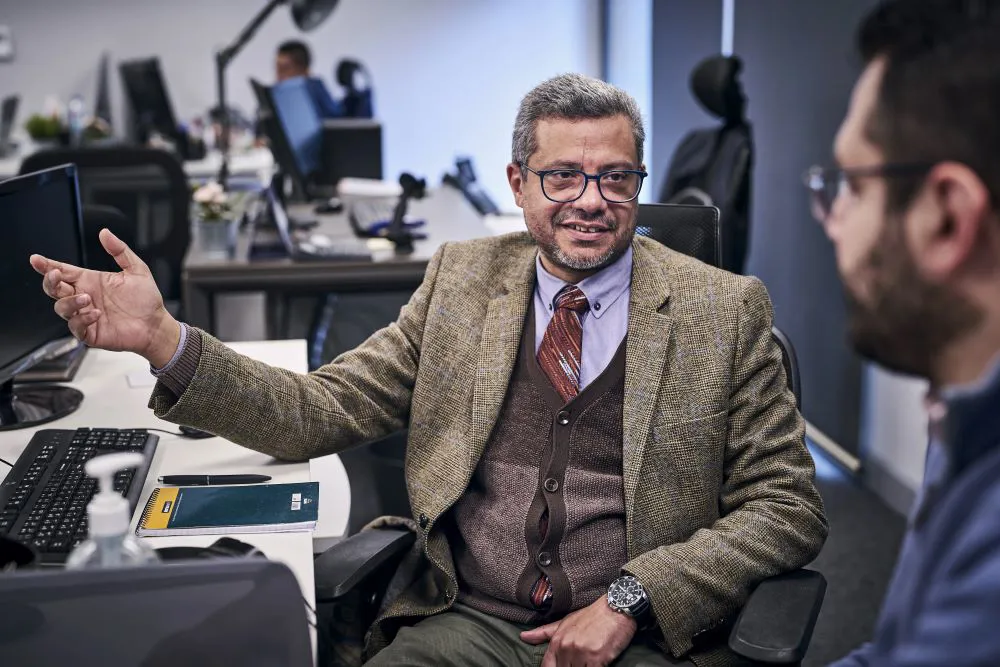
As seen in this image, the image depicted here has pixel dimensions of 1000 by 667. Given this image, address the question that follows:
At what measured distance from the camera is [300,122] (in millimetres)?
4398

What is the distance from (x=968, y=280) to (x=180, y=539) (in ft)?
3.53

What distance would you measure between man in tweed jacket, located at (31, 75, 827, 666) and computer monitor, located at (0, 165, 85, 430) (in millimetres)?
415

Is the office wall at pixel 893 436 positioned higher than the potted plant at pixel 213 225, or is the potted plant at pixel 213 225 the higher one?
the potted plant at pixel 213 225

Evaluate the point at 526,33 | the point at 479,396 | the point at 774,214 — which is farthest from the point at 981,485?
the point at 526,33

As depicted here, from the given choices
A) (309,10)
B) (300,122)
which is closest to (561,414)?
(300,122)

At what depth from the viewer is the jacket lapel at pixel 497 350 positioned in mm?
1702

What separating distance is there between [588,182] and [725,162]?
1883mm

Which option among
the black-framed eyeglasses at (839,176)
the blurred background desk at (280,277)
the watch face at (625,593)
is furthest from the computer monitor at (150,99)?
the black-framed eyeglasses at (839,176)

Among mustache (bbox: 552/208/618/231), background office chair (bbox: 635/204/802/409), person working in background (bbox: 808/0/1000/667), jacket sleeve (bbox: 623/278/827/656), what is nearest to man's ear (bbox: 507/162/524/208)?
mustache (bbox: 552/208/618/231)

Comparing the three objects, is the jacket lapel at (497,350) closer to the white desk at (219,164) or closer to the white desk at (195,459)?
the white desk at (195,459)

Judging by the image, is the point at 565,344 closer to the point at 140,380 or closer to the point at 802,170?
the point at 140,380

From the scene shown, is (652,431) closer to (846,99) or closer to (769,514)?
(769,514)

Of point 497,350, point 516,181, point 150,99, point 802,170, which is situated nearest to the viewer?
point 497,350

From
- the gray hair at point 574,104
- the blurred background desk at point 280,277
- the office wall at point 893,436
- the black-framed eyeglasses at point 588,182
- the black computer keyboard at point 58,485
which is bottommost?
the office wall at point 893,436
